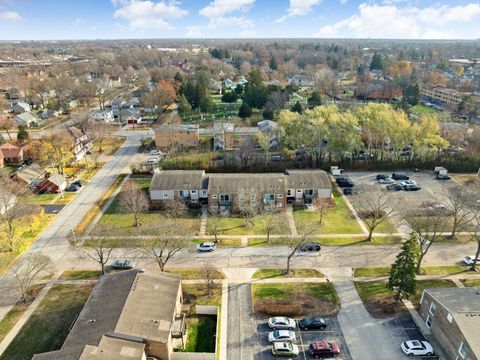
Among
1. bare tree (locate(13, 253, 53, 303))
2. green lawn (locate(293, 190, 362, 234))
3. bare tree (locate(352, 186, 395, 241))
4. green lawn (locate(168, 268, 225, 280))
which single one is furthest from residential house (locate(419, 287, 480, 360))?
bare tree (locate(13, 253, 53, 303))

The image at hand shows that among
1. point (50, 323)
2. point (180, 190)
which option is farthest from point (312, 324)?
point (180, 190)

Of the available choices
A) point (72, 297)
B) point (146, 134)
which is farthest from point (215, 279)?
point (146, 134)

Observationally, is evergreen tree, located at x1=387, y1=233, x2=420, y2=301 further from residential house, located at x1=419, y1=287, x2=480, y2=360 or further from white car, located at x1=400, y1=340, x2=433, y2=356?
white car, located at x1=400, y1=340, x2=433, y2=356

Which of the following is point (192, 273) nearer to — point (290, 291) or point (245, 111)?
point (290, 291)

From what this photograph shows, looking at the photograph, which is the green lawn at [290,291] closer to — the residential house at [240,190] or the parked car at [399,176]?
the residential house at [240,190]

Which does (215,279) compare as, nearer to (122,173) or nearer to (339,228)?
(339,228)

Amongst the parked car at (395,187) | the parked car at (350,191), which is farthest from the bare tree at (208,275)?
the parked car at (395,187)
